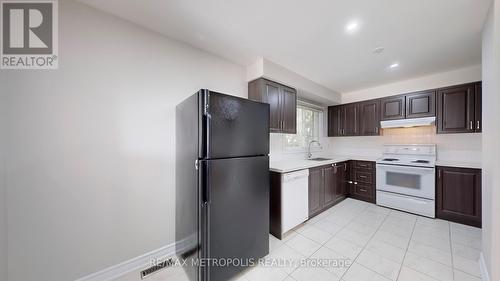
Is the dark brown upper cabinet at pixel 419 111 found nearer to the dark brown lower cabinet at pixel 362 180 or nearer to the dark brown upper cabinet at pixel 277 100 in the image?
the dark brown lower cabinet at pixel 362 180

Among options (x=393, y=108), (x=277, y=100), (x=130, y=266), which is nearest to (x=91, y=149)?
(x=130, y=266)

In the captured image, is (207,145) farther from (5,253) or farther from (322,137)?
(322,137)

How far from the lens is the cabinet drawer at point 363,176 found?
353cm

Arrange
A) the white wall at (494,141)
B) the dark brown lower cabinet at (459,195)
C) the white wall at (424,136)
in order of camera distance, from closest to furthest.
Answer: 1. the white wall at (494,141)
2. the dark brown lower cabinet at (459,195)
3. the white wall at (424,136)

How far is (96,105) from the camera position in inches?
61.8

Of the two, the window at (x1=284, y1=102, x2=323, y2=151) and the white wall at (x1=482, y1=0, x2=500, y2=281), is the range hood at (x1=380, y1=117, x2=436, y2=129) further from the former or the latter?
the white wall at (x1=482, y1=0, x2=500, y2=281)

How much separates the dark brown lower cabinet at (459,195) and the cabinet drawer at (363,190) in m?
0.93

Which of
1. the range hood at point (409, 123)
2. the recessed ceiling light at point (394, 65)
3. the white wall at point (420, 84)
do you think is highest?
the recessed ceiling light at point (394, 65)

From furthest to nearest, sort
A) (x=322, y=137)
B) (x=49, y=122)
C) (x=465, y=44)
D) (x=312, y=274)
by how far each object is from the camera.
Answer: (x=322, y=137), (x=465, y=44), (x=312, y=274), (x=49, y=122)

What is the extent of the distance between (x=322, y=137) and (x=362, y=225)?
2293 mm

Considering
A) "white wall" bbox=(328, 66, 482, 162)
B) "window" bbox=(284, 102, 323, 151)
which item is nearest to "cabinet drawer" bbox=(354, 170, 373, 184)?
"white wall" bbox=(328, 66, 482, 162)

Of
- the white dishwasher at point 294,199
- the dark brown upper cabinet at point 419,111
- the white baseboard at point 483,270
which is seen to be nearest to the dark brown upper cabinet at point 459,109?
the dark brown upper cabinet at point 419,111

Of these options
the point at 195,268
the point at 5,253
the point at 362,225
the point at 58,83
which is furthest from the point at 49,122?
the point at 362,225

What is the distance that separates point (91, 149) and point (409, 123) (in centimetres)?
473
